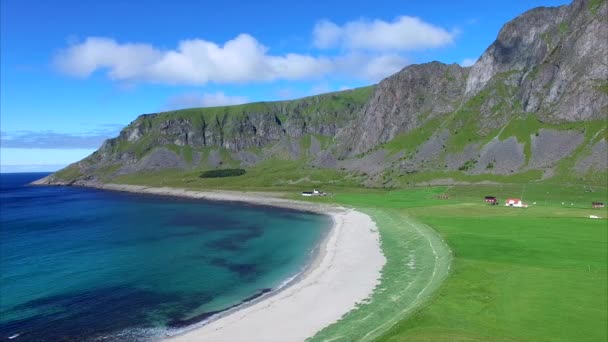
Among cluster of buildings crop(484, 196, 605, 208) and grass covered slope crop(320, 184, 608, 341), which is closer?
grass covered slope crop(320, 184, 608, 341)

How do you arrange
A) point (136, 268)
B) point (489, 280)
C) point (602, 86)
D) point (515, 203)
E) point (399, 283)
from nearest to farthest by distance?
1. point (489, 280)
2. point (399, 283)
3. point (136, 268)
4. point (515, 203)
5. point (602, 86)

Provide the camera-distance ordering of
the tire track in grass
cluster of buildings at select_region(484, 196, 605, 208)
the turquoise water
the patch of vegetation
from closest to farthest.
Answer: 1. the tire track in grass
2. the turquoise water
3. cluster of buildings at select_region(484, 196, 605, 208)
4. the patch of vegetation

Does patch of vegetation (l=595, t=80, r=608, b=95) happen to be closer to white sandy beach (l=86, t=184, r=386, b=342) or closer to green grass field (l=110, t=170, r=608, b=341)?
green grass field (l=110, t=170, r=608, b=341)

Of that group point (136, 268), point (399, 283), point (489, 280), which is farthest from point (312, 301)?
point (136, 268)

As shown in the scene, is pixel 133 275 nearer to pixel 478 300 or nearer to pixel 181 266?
pixel 181 266

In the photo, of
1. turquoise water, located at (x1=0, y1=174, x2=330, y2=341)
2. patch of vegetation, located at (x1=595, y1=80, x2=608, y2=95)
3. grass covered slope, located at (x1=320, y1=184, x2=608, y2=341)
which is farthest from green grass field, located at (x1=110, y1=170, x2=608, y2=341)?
patch of vegetation, located at (x1=595, y1=80, x2=608, y2=95)

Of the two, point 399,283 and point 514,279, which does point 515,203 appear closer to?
point 514,279
